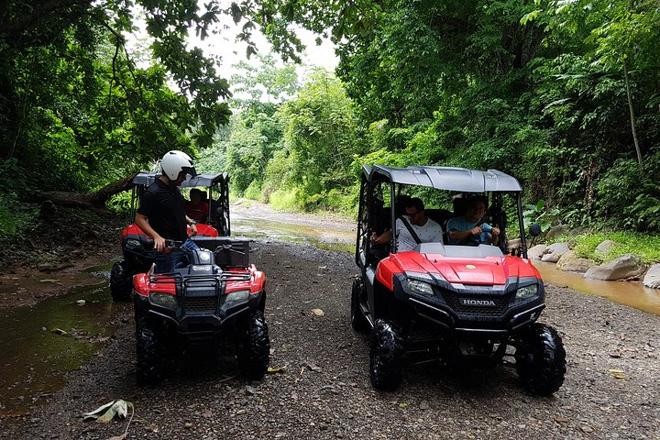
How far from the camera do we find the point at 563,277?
1077cm

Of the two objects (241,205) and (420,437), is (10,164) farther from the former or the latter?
(241,205)

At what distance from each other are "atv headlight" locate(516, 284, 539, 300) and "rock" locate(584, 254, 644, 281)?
738 centimetres

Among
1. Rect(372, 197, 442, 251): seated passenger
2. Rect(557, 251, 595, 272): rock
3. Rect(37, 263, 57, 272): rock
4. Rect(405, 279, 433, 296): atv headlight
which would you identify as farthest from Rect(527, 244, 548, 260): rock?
Rect(37, 263, 57, 272): rock

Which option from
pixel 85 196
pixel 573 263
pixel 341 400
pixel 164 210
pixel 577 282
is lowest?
pixel 577 282

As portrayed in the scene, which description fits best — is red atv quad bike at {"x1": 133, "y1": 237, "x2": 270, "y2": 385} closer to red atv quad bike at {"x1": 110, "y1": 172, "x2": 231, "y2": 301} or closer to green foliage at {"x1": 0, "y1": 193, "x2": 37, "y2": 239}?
red atv quad bike at {"x1": 110, "y1": 172, "x2": 231, "y2": 301}

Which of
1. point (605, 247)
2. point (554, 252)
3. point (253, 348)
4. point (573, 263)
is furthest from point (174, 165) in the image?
point (554, 252)

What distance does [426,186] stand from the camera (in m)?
4.69

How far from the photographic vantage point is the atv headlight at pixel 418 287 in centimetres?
404

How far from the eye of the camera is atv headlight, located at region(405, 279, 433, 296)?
4039 mm

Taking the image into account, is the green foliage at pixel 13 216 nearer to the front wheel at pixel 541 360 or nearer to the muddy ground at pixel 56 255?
the muddy ground at pixel 56 255

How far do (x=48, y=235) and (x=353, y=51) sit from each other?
9986 millimetres

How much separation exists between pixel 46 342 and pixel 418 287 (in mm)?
4356

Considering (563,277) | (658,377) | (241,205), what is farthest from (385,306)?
(241,205)

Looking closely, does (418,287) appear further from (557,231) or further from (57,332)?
(557,231)
